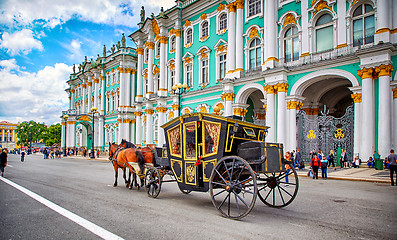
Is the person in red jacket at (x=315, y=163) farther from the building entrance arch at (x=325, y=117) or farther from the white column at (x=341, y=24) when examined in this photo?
the white column at (x=341, y=24)

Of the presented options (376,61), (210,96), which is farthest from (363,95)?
(210,96)

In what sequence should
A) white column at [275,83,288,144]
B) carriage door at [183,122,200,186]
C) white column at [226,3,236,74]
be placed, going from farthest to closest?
white column at [226,3,236,74], white column at [275,83,288,144], carriage door at [183,122,200,186]

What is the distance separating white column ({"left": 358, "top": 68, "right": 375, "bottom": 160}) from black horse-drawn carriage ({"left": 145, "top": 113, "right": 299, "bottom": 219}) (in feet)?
34.9

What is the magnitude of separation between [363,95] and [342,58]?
258 cm

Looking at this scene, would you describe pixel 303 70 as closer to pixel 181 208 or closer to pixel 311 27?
pixel 311 27

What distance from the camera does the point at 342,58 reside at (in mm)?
16781

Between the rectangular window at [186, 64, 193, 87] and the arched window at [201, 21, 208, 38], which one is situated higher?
the arched window at [201, 21, 208, 38]

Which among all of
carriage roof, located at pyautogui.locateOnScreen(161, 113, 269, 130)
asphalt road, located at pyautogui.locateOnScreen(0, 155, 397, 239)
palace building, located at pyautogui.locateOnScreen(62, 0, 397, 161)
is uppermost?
palace building, located at pyautogui.locateOnScreen(62, 0, 397, 161)

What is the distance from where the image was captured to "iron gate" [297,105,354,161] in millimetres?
17078

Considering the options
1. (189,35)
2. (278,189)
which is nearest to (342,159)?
(278,189)

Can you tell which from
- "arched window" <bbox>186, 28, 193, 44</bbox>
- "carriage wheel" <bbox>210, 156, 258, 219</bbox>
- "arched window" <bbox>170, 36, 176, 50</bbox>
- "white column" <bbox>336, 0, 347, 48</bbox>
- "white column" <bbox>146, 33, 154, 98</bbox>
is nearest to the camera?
"carriage wheel" <bbox>210, 156, 258, 219</bbox>

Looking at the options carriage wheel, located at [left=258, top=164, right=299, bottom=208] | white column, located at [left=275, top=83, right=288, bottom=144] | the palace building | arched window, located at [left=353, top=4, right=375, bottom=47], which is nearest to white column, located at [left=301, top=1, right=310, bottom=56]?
the palace building

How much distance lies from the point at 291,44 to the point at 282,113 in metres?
5.33

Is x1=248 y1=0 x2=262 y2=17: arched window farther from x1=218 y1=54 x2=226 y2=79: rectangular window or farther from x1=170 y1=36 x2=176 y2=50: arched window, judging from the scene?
x1=170 y1=36 x2=176 y2=50: arched window
